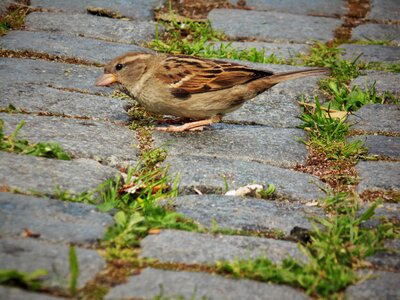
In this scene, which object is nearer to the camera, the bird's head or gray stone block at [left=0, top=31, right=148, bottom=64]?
the bird's head

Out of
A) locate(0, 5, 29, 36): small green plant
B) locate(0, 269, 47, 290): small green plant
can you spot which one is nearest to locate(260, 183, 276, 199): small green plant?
locate(0, 269, 47, 290): small green plant

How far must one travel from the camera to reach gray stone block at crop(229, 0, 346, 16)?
7500 mm

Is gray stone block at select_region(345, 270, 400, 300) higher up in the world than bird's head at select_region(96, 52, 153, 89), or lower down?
lower down

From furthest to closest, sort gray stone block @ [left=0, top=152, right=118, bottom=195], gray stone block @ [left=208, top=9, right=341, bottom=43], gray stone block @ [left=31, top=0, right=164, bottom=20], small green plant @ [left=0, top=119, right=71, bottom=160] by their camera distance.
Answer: gray stone block @ [left=31, top=0, right=164, bottom=20], gray stone block @ [left=208, top=9, right=341, bottom=43], small green plant @ [left=0, top=119, right=71, bottom=160], gray stone block @ [left=0, top=152, right=118, bottom=195]

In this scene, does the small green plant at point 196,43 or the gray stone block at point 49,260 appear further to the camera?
the small green plant at point 196,43

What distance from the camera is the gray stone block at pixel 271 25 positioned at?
6.87m

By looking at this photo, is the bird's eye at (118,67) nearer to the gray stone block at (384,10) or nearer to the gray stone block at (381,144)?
the gray stone block at (381,144)

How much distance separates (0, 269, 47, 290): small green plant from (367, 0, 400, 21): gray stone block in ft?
18.1

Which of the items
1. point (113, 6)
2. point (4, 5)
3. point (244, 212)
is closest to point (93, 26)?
point (113, 6)

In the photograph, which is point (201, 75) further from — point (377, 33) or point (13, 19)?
point (377, 33)

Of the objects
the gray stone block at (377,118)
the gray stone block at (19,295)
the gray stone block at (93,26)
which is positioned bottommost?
the gray stone block at (377,118)

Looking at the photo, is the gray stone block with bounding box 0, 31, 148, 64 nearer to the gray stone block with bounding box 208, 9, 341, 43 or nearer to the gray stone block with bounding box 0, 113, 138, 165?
the gray stone block with bounding box 208, 9, 341, 43

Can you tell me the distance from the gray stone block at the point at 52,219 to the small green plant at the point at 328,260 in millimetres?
638

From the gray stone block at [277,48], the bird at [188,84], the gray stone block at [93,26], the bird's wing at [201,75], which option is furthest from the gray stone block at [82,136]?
the gray stone block at [277,48]
